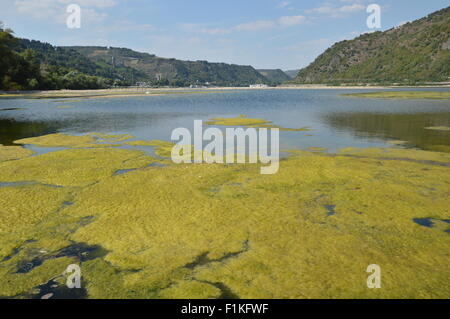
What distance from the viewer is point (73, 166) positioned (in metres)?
20.9

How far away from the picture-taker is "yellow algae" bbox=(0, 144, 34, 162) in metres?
23.8

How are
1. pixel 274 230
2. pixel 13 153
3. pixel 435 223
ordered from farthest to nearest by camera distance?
pixel 13 153 → pixel 435 223 → pixel 274 230

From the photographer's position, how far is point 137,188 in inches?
642

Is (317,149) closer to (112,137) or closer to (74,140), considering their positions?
(112,137)

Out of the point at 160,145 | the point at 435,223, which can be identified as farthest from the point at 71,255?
the point at 160,145

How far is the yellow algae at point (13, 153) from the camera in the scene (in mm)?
23781

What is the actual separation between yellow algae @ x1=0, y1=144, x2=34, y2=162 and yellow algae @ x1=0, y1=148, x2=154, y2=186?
1.67 m

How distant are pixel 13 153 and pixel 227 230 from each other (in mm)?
21721

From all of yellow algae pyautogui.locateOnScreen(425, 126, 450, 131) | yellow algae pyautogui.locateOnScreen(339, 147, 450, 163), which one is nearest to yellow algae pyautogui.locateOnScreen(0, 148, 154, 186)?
yellow algae pyautogui.locateOnScreen(339, 147, 450, 163)

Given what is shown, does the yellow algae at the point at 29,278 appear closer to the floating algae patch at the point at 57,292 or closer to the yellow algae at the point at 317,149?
the floating algae patch at the point at 57,292

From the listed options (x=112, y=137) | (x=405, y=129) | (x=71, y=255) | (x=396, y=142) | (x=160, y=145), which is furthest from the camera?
(x=405, y=129)

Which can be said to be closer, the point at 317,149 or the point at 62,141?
the point at 317,149

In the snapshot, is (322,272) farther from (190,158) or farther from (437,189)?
(190,158)

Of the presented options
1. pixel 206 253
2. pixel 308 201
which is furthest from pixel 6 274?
pixel 308 201
